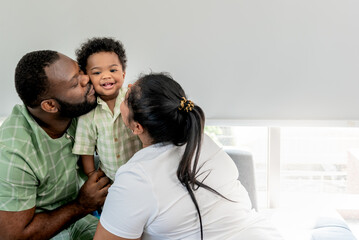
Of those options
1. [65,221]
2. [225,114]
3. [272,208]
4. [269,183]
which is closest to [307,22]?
[225,114]

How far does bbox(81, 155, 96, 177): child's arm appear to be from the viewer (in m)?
1.39

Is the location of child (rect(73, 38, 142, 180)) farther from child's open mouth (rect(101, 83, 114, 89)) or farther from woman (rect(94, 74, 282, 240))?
woman (rect(94, 74, 282, 240))

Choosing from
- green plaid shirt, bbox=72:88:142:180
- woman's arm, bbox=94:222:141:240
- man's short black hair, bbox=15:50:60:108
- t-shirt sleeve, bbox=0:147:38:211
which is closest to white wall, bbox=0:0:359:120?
green plaid shirt, bbox=72:88:142:180

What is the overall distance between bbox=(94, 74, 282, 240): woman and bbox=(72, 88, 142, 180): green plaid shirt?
21 centimetres

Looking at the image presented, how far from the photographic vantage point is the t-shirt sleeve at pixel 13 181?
116cm

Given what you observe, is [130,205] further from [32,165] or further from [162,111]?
[32,165]

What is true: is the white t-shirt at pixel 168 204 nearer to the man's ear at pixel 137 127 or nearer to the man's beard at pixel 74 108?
the man's ear at pixel 137 127

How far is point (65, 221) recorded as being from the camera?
1319 mm

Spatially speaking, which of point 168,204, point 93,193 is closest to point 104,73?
point 93,193

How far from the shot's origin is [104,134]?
4.36 ft

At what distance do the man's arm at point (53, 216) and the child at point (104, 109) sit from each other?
0.10 m

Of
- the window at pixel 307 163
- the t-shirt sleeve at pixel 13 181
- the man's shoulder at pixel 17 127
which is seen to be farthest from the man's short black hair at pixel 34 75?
the window at pixel 307 163

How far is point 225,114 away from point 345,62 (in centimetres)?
62

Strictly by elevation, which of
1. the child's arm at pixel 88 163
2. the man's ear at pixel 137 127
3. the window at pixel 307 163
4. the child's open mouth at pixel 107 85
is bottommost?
the window at pixel 307 163
